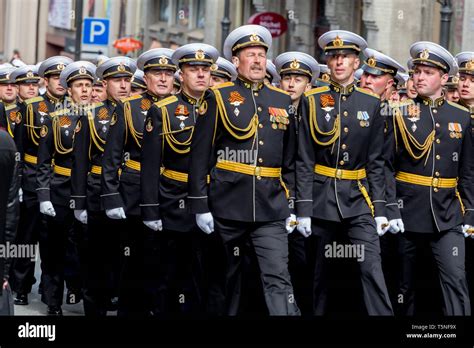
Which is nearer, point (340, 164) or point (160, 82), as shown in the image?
point (340, 164)

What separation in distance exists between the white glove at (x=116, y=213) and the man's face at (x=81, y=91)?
1.84 metres

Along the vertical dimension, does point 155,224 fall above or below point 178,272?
above

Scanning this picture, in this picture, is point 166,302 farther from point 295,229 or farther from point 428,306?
point 428,306

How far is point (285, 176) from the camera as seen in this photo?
11.4 meters

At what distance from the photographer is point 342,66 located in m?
11.7

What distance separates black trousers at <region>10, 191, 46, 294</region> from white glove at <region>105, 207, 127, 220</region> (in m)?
2.02

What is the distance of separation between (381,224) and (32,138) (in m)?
5.01

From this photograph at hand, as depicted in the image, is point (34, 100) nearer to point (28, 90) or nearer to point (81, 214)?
point (28, 90)

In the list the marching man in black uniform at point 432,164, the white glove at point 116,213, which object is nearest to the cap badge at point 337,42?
the marching man in black uniform at point 432,164

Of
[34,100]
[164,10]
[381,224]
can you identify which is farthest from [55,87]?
[164,10]

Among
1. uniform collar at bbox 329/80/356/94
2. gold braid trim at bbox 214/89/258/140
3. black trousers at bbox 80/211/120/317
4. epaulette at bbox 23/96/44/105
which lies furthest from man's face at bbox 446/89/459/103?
epaulette at bbox 23/96/44/105

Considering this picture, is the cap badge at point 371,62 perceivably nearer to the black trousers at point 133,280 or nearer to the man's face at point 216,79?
the man's face at point 216,79

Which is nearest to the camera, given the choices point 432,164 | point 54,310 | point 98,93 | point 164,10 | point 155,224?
point 432,164

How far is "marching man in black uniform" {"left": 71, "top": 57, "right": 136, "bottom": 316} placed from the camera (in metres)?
13.3
